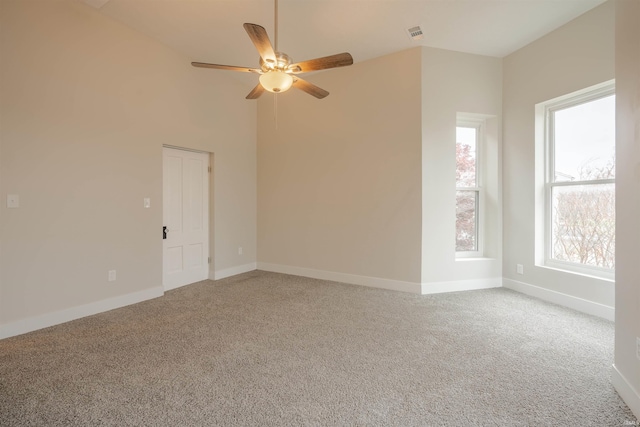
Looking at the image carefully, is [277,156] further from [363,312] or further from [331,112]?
[363,312]

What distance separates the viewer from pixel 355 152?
4.48m

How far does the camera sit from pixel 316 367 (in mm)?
2182

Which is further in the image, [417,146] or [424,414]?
[417,146]

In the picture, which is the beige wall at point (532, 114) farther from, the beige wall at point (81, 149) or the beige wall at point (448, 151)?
the beige wall at point (81, 149)

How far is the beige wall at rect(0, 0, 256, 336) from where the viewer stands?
2.70 m

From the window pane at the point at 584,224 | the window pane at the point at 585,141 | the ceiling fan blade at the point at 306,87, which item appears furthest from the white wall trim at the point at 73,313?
the window pane at the point at 585,141

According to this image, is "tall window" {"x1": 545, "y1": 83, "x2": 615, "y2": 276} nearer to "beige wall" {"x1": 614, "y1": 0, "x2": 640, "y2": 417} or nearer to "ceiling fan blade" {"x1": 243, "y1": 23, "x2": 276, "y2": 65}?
"beige wall" {"x1": 614, "y1": 0, "x2": 640, "y2": 417}

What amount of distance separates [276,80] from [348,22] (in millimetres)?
1625

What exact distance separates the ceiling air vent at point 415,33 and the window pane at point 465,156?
1383 millimetres

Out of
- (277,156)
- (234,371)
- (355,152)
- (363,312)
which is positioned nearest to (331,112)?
(355,152)

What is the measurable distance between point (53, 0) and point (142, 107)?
1.17m

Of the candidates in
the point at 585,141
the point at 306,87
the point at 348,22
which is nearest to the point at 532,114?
the point at 585,141

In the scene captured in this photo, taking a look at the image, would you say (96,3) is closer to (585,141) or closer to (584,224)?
(585,141)

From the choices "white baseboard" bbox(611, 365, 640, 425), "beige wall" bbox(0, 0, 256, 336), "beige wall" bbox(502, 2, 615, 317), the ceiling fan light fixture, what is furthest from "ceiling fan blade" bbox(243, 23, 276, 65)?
"beige wall" bbox(502, 2, 615, 317)
